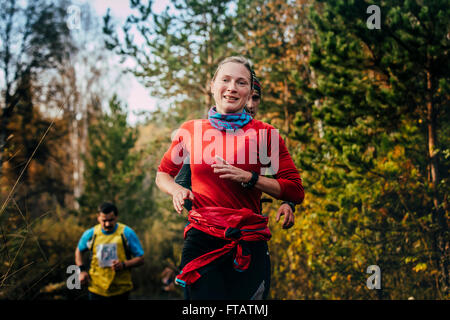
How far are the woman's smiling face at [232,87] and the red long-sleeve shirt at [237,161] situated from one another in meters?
0.11

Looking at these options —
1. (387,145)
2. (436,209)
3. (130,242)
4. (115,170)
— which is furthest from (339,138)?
(115,170)

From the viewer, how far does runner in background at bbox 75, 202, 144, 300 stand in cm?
505

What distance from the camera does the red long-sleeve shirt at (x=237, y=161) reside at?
1.86m

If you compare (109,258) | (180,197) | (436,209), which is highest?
(180,197)

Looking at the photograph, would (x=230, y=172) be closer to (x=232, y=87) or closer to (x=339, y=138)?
(x=232, y=87)

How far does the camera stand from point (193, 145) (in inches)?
77.5

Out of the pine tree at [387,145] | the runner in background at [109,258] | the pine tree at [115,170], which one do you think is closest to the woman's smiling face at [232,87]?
the pine tree at [387,145]

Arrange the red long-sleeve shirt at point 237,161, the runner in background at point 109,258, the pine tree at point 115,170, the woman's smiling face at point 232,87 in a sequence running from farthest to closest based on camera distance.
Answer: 1. the pine tree at point 115,170
2. the runner in background at point 109,258
3. the woman's smiling face at point 232,87
4. the red long-sleeve shirt at point 237,161

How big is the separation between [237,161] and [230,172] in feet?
0.54

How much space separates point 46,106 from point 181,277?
20.1 m

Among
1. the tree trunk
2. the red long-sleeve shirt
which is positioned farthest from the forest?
the red long-sleeve shirt

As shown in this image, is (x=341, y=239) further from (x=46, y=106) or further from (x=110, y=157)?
(x=46, y=106)

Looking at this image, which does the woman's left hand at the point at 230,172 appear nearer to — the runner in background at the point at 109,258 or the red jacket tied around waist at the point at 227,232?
the red jacket tied around waist at the point at 227,232

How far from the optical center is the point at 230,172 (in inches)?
67.2
